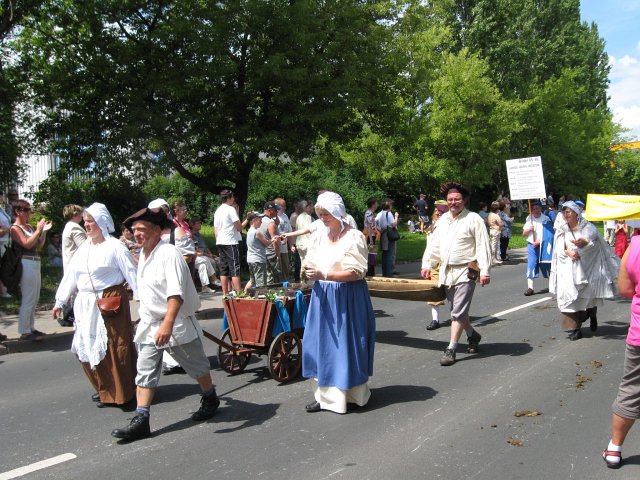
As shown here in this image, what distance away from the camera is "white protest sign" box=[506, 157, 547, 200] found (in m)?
16.2

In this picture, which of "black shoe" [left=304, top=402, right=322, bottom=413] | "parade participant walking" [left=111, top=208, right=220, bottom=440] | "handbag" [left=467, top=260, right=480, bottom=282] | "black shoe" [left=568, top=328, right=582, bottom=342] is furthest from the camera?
"black shoe" [left=568, top=328, right=582, bottom=342]

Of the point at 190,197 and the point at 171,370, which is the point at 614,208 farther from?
the point at 190,197

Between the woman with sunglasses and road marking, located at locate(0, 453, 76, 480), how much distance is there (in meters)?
4.34

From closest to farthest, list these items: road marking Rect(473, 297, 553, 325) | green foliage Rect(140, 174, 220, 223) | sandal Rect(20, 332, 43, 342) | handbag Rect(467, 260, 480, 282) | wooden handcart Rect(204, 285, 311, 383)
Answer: wooden handcart Rect(204, 285, 311, 383), handbag Rect(467, 260, 480, 282), sandal Rect(20, 332, 43, 342), road marking Rect(473, 297, 553, 325), green foliage Rect(140, 174, 220, 223)

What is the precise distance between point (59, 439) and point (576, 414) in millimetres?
4268

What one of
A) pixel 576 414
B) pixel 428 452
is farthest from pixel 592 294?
pixel 428 452

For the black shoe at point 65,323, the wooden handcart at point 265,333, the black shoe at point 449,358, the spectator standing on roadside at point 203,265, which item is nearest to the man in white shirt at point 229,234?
the spectator standing on roadside at point 203,265

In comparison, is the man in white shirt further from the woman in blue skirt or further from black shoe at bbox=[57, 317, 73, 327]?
the woman in blue skirt

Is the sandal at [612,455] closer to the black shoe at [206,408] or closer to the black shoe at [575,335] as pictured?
the black shoe at [206,408]

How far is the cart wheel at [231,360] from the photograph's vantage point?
6.90 metres

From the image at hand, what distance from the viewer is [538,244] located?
12.2m

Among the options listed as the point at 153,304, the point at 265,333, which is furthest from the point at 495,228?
the point at 153,304

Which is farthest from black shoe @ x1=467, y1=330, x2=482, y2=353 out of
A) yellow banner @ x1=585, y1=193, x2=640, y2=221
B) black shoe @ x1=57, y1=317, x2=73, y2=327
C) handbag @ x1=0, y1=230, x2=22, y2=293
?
handbag @ x1=0, y1=230, x2=22, y2=293

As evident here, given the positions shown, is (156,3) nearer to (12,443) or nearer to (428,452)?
(12,443)
